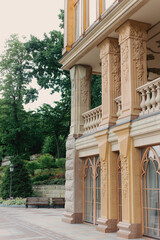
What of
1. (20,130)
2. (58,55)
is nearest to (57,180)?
(20,130)

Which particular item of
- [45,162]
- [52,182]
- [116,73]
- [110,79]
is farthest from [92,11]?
[45,162]

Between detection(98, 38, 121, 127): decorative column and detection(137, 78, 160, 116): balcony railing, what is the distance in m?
1.54

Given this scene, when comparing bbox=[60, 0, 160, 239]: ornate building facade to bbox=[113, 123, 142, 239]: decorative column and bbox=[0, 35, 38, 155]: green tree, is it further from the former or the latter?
bbox=[0, 35, 38, 155]: green tree

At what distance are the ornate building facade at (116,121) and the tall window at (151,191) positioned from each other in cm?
3

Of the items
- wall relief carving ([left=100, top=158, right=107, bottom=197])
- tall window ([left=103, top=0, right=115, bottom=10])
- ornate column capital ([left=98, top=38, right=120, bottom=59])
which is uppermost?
tall window ([left=103, top=0, right=115, bottom=10])

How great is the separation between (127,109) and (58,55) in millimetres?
21561

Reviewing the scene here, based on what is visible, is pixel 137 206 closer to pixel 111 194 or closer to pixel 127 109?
pixel 111 194

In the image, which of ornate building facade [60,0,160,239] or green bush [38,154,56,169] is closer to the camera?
ornate building facade [60,0,160,239]

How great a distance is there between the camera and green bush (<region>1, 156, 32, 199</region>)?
26484 mm

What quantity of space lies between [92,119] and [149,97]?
478cm

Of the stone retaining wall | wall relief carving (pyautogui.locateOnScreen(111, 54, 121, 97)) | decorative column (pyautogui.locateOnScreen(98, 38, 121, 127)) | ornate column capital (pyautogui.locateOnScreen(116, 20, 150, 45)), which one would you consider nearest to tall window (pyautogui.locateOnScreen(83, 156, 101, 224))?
decorative column (pyautogui.locateOnScreen(98, 38, 121, 127))

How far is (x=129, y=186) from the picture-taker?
9.67 meters

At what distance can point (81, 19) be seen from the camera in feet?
45.4

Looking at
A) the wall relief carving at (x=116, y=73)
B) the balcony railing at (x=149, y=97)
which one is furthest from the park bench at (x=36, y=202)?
the balcony railing at (x=149, y=97)
